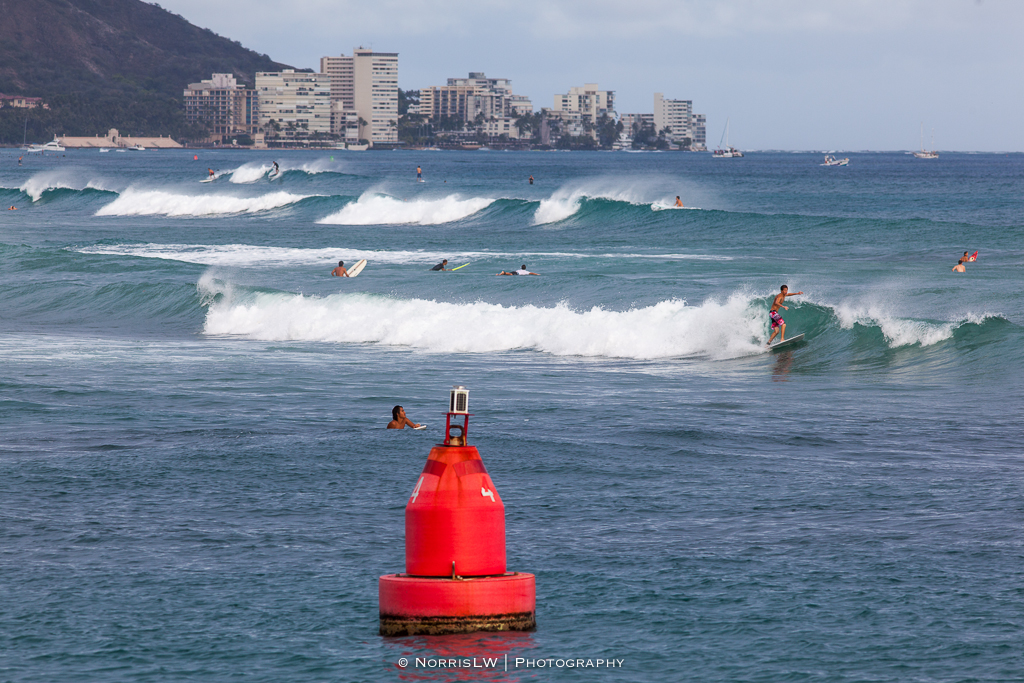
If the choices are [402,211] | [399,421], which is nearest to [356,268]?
[399,421]

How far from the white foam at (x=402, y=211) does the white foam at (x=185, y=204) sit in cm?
785

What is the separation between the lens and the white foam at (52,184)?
81.9 m

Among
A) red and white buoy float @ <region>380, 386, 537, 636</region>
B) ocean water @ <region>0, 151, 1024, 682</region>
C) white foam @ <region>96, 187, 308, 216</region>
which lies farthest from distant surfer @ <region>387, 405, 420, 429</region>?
white foam @ <region>96, 187, 308, 216</region>

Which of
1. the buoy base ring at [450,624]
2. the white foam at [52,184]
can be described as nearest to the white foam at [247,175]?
the white foam at [52,184]

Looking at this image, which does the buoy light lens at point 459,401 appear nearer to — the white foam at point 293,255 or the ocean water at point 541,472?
the ocean water at point 541,472

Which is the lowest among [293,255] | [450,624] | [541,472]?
[541,472]

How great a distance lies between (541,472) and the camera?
12.4 meters

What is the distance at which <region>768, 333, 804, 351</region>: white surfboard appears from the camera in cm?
2273

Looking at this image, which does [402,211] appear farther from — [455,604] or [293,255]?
[455,604]

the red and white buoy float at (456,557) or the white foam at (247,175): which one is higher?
the white foam at (247,175)

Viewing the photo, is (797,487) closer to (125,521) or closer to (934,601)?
(934,601)

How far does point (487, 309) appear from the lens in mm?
26125

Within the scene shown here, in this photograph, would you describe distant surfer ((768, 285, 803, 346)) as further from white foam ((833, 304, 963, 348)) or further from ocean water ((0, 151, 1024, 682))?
white foam ((833, 304, 963, 348))

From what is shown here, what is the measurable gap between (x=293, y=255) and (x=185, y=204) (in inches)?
1255
